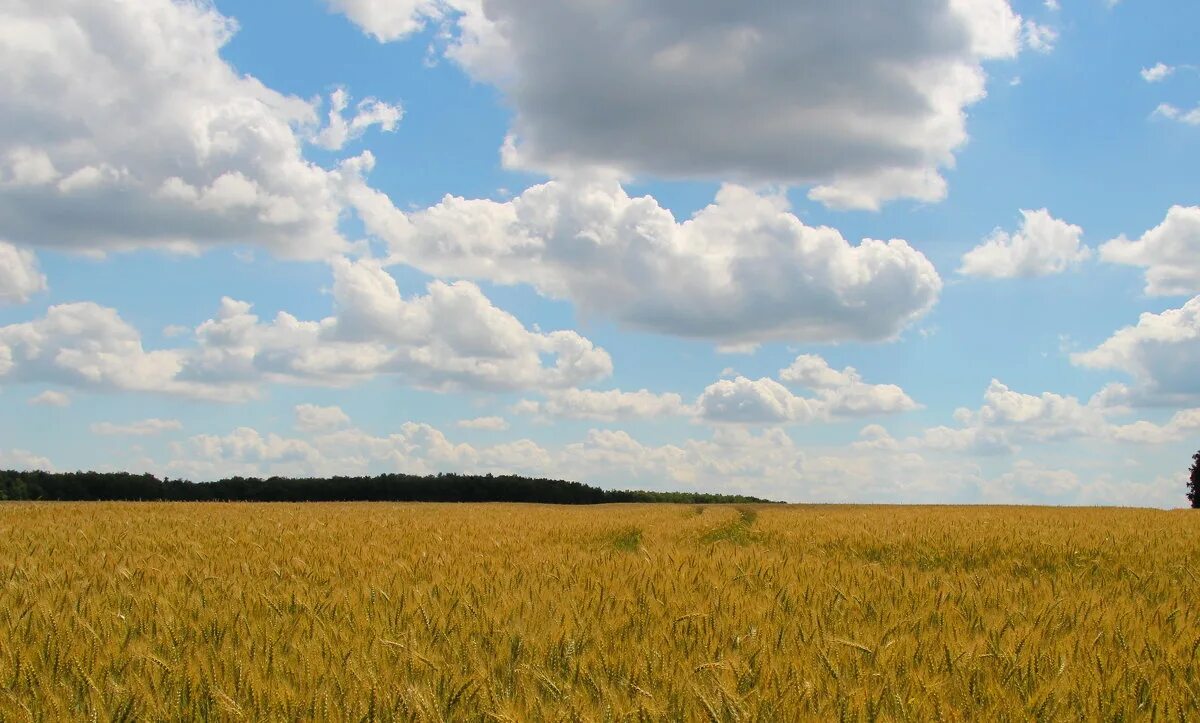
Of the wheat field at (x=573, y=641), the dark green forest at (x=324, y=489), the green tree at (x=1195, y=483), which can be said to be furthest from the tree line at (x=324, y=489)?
the wheat field at (x=573, y=641)

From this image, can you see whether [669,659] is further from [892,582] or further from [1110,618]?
[892,582]

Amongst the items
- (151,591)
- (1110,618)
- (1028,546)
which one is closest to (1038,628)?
(1110,618)

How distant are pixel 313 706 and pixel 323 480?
194 ft

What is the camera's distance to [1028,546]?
10992 mm

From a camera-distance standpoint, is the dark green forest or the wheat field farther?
the dark green forest

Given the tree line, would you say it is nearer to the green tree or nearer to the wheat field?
the green tree

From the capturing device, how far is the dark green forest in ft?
170

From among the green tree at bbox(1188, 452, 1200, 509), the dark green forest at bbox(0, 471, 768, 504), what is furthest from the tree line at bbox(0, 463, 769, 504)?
the green tree at bbox(1188, 452, 1200, 509)

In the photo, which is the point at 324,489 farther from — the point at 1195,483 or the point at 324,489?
the point at 1195,483

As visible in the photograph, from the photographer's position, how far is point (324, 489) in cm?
5825

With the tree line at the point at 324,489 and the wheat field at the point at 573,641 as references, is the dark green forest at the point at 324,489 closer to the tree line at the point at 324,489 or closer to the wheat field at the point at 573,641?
the tree line at the point at 324,489

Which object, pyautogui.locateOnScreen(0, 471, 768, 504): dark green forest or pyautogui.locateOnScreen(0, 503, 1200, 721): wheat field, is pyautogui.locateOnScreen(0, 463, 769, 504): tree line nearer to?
pyautogui.locateOnScreen(0, 471, 768, 504): dark green forest

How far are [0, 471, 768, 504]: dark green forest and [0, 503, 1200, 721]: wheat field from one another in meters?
47.1

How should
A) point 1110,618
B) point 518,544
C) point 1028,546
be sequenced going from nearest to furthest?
point 1110,618
point 518,544
point 1028,546
